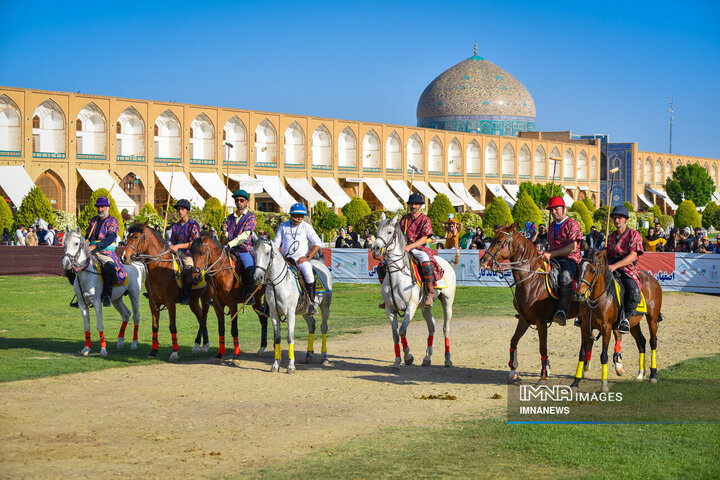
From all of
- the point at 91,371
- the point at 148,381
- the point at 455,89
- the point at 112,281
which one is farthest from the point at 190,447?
the point at 455,89

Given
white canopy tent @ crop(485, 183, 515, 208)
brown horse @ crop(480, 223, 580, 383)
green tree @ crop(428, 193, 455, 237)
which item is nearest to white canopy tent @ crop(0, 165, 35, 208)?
green tree @ crop(428, 193, 455, 237)

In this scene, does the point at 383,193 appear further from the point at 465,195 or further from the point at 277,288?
the point at 277,288

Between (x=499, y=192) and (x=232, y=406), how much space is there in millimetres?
59068

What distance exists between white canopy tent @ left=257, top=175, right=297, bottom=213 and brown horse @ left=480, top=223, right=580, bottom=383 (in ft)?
132

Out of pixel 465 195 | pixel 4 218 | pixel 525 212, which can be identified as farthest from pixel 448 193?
pixel 4 218

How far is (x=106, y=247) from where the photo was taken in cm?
1116

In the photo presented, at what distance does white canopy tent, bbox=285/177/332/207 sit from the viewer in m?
51.0

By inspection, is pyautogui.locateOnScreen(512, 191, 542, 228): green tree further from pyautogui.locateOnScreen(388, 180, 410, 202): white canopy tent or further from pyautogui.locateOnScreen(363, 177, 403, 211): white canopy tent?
pyautogui.locateOnScreen(388, 180, 410, 202): white canopy tent

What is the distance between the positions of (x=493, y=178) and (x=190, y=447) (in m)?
61.7

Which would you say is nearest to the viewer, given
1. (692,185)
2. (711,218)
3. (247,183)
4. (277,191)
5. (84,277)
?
(84,277)

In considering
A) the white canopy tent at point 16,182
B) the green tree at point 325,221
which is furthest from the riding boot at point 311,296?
the white canopy tent at point 16,182

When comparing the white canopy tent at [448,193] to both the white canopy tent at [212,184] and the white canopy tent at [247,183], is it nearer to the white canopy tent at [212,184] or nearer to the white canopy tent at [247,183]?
the white canopy tent at [247,183]

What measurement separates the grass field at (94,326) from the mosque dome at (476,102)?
177 ft

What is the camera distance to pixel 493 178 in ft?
219
